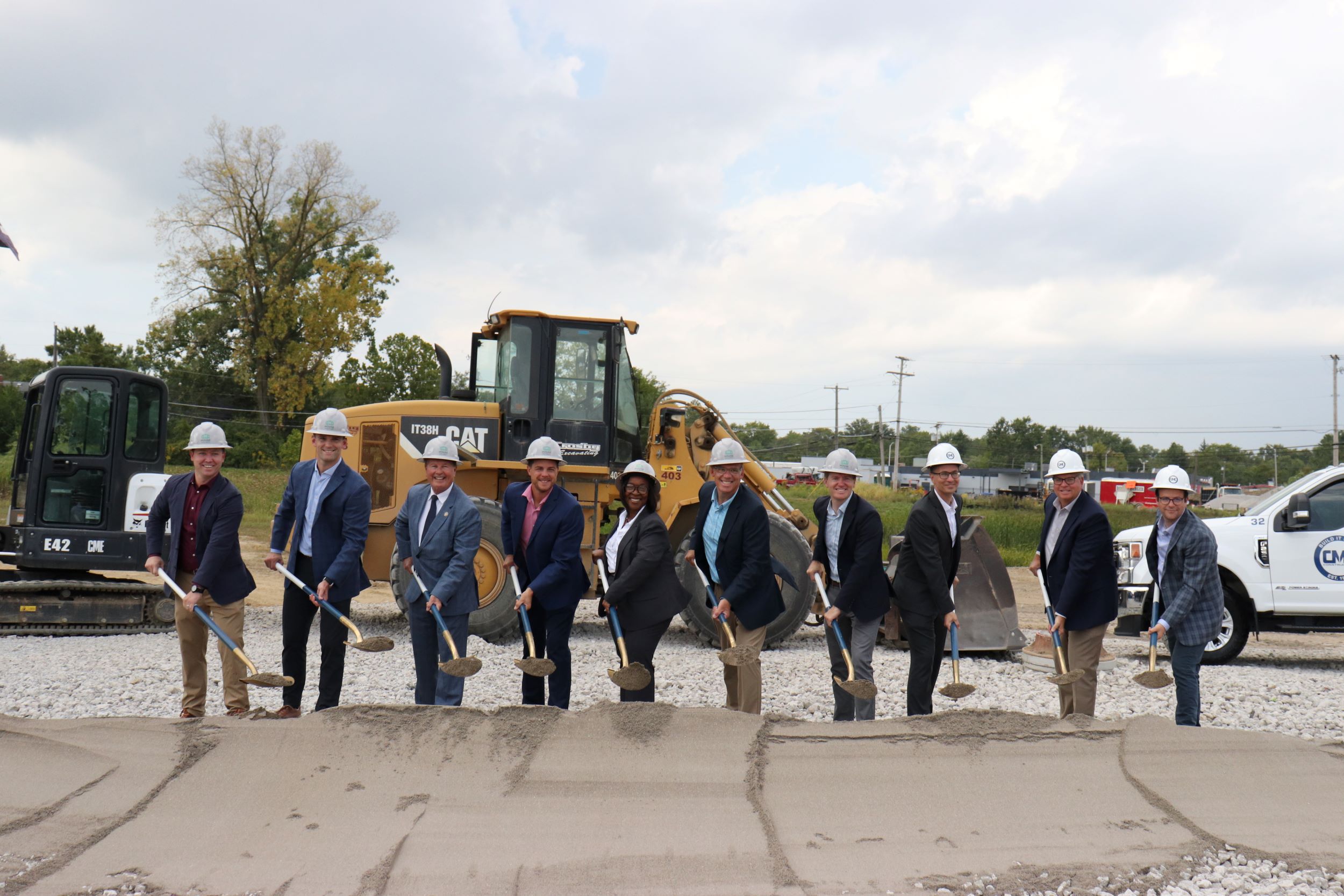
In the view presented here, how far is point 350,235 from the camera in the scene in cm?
3803

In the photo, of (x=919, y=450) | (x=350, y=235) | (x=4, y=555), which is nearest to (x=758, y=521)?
(x=4, y=555)

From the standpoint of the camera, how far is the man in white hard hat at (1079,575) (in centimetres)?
545

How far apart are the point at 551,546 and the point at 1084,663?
2.88 meters

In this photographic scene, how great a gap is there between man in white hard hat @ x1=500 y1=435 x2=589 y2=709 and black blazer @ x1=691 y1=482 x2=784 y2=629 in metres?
0.78

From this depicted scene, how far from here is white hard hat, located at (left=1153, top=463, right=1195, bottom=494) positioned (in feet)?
18.7

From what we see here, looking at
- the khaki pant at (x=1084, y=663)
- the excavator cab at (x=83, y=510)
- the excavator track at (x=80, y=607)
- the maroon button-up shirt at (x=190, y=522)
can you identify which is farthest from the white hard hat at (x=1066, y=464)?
the excavator track at (x=80, y=607)

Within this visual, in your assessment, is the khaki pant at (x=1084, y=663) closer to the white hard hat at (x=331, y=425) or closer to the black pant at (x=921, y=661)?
the black pant at (x=921, y=661)

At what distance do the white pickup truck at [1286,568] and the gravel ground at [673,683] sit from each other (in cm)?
42

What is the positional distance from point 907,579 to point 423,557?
2.65 metres

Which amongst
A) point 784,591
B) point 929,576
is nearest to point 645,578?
point 929,576

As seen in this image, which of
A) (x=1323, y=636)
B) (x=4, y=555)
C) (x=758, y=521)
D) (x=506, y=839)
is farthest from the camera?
(x=1323, y=636)

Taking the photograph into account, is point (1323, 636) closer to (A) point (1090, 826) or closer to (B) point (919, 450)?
(A) point (1090, 826)

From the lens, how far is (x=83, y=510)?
10117 millimetres

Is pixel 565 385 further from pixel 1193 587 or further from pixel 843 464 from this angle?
pixel 1193 587
